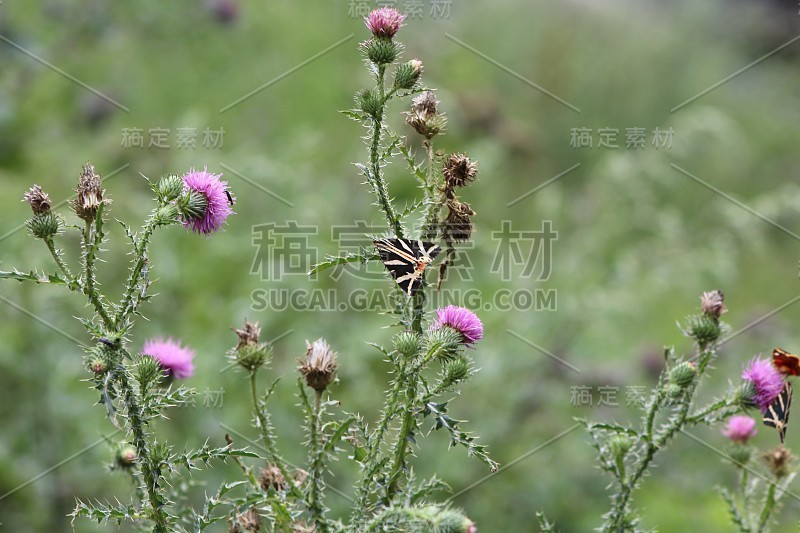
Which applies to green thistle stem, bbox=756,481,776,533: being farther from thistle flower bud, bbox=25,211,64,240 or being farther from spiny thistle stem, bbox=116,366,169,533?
thistle flower bud, bbox=25,211,64,240

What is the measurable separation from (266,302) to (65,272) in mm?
2338

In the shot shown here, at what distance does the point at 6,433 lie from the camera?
3.51 meters

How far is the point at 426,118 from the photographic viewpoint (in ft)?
5.49

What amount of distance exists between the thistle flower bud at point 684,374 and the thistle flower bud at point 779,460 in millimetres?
440

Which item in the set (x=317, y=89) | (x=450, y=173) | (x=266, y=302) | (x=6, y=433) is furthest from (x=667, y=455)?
(x=317, y=89)

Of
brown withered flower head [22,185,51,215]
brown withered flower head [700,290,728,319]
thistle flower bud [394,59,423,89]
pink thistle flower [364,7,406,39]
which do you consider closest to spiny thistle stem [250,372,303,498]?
brown withered flower head [22,185,51,215]

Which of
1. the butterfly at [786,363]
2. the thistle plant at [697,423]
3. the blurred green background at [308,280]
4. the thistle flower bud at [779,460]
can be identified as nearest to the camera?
the thistle plant at [697,423]

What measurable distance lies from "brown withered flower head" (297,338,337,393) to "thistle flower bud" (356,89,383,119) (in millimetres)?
507

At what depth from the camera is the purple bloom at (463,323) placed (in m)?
1.58

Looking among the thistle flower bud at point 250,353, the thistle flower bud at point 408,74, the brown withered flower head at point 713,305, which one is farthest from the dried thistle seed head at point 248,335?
the brown withered flower head at point 713,305

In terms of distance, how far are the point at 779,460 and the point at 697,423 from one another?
0.37 meters

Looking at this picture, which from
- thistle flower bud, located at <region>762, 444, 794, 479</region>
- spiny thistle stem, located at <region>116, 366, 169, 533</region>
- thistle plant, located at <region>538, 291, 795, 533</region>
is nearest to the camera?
spiny thistle stem, located at <region>116, 366, 169, 533</region>

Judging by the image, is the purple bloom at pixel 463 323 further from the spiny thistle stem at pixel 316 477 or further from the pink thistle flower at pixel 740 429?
the pink thistle flower at pixel 740 429

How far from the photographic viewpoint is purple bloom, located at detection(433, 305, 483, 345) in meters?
1.58
